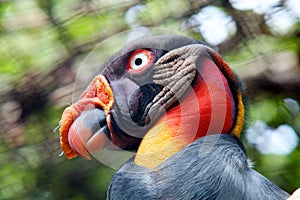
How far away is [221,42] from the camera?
3.08m

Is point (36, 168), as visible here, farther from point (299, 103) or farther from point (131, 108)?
point (299, 103)

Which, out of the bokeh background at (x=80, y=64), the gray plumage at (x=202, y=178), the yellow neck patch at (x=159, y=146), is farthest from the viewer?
the bokeh background at (x=80, y=64)

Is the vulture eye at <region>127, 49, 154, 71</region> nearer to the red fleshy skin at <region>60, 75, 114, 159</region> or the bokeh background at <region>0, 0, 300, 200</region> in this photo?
the red fleshy skin at <region>60, 75, 114, 159</region>

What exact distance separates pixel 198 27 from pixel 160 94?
0.91 meters

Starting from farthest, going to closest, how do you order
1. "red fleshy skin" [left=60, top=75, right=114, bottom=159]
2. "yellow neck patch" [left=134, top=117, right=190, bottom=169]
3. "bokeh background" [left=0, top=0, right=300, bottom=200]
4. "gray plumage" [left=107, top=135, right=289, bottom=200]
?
"bokeh background" [left=0, top=0, right=300, bottom=200]
"red fleshy skin" [left=60, top=75, right=114, bottom=159]
"yellow neck patch" [left=134, top=117, right=190, bottom=169]
"gray plumage" [left=107, top=135, right=289, bottom=200]

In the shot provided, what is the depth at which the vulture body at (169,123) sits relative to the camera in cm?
194

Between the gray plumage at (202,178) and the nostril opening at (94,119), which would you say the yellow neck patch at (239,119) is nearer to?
the gray plumage at (202,178)

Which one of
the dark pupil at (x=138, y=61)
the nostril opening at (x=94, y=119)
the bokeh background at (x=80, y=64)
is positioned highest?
the dark pupil at (x=138, y=61)

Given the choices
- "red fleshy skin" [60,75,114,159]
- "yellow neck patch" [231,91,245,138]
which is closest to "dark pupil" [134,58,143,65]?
"red fleshy skin" [60,75,114,159]

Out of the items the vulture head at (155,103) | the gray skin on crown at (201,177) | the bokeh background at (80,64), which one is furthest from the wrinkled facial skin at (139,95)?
the bokeh background at (80,64)

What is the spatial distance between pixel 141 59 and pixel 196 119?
0.28 meters

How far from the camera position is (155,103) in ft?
7.13

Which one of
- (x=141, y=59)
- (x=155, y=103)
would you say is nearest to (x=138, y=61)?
(x=141, y=59)

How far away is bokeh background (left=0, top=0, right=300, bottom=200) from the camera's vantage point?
2881mm
